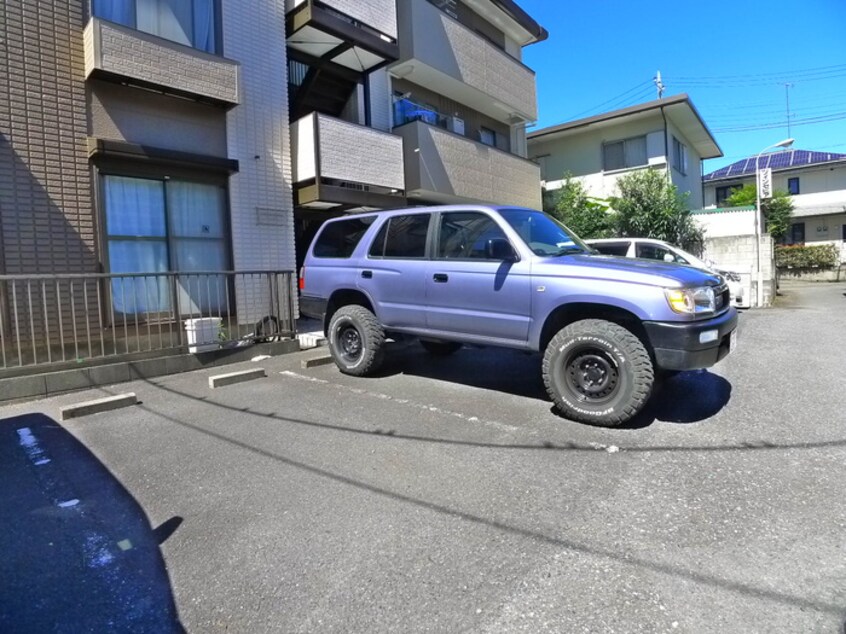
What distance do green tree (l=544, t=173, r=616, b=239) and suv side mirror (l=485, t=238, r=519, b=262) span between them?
12883mm

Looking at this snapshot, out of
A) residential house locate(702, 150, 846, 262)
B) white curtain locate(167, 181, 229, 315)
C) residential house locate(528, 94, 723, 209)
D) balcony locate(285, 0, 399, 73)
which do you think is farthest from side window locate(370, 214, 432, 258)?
residential house locate(702, 150, 846, 262)

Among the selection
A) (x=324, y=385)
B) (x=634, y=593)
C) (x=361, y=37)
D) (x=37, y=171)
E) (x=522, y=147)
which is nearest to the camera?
(x=634, y=593)

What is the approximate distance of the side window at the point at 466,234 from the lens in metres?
5.11

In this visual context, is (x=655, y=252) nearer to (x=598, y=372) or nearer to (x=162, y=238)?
(x=598, y=372)

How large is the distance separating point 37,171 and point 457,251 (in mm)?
5776

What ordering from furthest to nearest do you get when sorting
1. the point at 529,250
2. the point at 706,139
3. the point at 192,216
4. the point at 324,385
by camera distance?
the point at 706,139 < the point at 192,216 < the point at 324,385 < the point at 529,250

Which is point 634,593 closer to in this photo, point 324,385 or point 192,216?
point 324,385

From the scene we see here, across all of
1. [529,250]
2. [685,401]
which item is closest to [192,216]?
[529,250]

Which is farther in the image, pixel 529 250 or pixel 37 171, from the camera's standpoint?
pixel 37 171

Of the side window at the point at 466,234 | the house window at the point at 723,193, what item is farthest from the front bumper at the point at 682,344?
the house window at the point at 723,193

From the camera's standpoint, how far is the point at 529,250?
4770 mm

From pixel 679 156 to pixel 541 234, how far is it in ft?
62.0

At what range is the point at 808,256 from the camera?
27109mm

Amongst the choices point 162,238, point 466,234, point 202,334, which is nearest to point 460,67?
point 162,238
